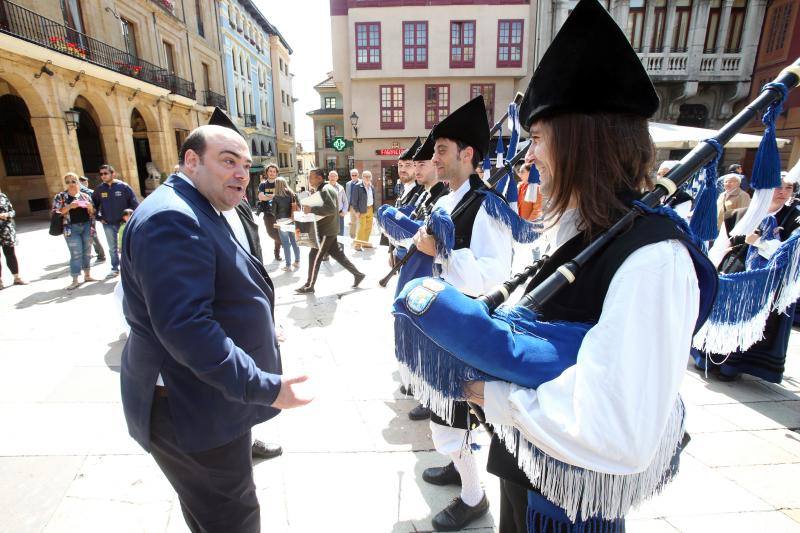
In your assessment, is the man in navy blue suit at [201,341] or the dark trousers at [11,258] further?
the dark trousers at [11,258]

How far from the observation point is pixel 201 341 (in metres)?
1.37

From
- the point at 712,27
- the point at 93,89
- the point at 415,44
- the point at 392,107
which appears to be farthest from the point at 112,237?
the point at 712,27

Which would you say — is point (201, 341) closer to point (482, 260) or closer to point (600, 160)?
point (600, 160)

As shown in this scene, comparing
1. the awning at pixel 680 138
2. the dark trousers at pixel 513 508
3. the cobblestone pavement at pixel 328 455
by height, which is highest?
the awning at pixel 680 138

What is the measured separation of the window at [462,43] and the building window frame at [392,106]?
326 centimetres

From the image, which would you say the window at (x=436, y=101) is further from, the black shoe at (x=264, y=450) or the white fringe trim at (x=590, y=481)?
the white fringe trim at (x=590, y=481)

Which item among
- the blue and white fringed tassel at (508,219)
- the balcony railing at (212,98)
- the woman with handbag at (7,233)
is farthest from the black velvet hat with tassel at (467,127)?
the balcony railing at (212,98)

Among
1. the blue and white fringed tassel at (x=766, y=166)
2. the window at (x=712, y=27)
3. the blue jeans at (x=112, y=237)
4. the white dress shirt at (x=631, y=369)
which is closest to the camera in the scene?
the white dress shirt at (x=631, y=369)

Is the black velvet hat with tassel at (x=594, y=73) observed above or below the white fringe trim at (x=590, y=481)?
above

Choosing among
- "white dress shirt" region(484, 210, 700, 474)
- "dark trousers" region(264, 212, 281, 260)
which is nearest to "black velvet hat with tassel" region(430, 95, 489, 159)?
"white dress shirt" region(484, 210, 700, 474)

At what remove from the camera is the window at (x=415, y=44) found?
2078cm

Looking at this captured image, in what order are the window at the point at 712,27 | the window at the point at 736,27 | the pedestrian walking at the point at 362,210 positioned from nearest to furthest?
the pedestrian walking at the point at 362,210
the window at the point at 736,27
the window at the point at 712,27

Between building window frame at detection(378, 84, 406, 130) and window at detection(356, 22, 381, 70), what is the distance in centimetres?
134

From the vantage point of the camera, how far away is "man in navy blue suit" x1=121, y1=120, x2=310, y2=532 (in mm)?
1389
